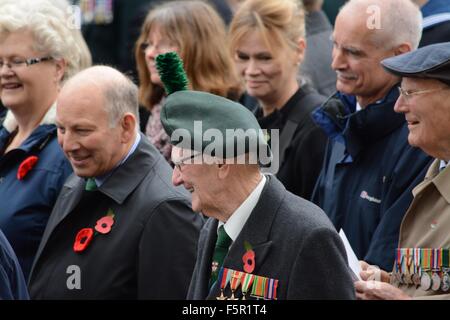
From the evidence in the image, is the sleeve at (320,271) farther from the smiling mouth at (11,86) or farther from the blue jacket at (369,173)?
the smiling mouth at (11,86)

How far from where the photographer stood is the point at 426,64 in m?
4.52

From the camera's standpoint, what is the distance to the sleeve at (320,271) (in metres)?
3.90

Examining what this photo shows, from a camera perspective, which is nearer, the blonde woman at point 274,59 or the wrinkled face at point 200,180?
the wrinkled face at point 200,180

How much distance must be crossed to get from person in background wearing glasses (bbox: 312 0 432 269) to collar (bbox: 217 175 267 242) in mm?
1001

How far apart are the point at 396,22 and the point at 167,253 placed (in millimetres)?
1763

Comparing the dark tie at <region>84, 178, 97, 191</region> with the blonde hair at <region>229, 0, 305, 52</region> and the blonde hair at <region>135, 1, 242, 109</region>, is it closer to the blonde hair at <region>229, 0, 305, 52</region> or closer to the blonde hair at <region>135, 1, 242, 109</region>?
the blonde hair at <region>135, 1, 242, 109</region>

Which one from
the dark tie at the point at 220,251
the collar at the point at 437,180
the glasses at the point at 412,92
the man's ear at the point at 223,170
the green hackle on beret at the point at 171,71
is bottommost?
the dark tie at the point at 220,251

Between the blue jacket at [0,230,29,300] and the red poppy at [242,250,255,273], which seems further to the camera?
the blue jacket at [0,230,29,300]

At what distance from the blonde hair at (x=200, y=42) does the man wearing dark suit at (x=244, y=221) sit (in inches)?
90.3

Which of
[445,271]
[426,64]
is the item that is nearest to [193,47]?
[426,64]

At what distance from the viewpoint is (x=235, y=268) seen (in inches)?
161

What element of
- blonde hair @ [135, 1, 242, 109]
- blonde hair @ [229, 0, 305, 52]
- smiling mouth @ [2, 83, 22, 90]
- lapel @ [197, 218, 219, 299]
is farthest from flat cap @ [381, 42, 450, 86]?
smiling mouth @ [2, 83, 22, 90]

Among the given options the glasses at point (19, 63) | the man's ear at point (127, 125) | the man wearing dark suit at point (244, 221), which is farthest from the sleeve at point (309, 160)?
the man wearing dark suit at point (244, 221)

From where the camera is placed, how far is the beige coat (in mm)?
4355
